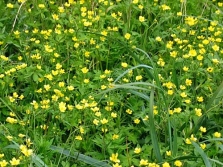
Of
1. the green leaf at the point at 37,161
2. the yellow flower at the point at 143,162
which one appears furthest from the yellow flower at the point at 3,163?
the yellow flower at the point at 143,162

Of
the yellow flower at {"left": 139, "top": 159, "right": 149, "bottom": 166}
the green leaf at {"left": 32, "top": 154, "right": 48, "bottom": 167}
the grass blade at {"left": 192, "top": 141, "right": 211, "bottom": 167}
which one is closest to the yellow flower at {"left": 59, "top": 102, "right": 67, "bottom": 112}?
the green leaf at {"left": 32, "top": 154, "right": 48, "bottom": 167}

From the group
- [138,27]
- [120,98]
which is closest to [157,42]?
[138,27]

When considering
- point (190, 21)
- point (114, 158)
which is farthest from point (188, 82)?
point (114, 158)

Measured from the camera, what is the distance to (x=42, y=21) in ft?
11.5

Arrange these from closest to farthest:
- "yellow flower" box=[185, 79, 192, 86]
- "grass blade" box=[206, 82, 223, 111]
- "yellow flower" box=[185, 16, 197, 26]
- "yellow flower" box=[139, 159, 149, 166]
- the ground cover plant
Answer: "yellow flower" box=[139, 159, 149, 166] → the ground cover plant → "grass blade" box=[206, 82, 223, 111] → "yellow flower" box=[185, 79, 192, 86] → "yellow flower" box=[185, 16, 197, 26]

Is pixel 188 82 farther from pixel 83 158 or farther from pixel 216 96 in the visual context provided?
pixel 83 158

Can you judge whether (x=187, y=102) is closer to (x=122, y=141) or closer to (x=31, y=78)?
(x=122, y=141)

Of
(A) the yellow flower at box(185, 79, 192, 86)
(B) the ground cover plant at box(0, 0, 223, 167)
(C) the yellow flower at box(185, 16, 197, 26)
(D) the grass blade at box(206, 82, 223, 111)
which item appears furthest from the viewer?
(C) the yellow flower at box(185, 16, 197, 26)

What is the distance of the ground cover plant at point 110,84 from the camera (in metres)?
2.50

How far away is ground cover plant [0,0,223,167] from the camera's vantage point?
250 cm

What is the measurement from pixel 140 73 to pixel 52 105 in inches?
25.7

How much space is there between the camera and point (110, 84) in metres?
2.75

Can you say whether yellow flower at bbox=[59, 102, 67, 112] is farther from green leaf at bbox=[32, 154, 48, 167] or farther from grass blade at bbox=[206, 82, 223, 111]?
grass blade at bbox=[206, 82, 223, 111]

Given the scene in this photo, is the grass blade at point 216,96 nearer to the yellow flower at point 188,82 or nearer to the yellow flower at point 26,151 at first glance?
the yellow flower at point 188,82
